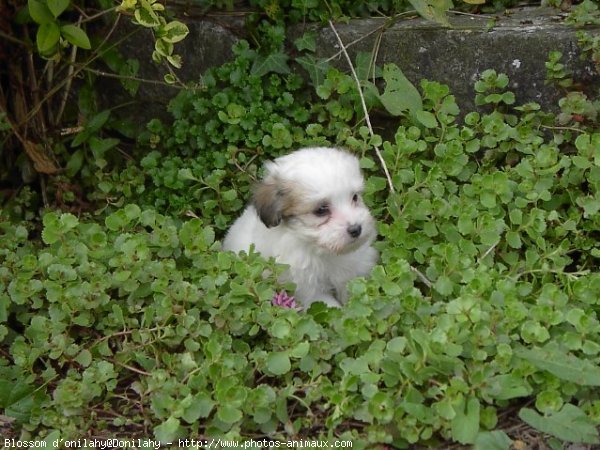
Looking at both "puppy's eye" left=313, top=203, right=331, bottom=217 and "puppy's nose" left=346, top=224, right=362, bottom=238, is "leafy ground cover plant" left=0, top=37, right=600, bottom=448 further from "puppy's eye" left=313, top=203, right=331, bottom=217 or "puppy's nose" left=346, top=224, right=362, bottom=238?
"puppy's eye" left=313, top=203, right=331, bottom=217

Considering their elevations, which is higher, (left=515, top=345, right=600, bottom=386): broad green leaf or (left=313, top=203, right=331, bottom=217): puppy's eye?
(left=515, top=345, right=600, bottom=386): broad green leaf

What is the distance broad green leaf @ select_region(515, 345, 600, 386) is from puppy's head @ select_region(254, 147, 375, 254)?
3.65 feet

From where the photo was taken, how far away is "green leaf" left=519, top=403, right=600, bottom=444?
129 inches

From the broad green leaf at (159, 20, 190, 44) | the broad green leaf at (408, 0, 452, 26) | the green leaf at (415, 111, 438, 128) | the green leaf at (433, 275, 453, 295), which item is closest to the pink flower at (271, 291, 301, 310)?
the green leaf at (433, 275, 453, 295)

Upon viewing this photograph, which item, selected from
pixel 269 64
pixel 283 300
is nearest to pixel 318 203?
pixel 283 300

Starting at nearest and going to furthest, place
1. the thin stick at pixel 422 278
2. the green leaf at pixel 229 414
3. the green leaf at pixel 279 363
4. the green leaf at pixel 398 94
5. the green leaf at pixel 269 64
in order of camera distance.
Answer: the green leaf at pixel 229 414 → the green leaf at pixel 279 363 → the thin stick at pixel 422 278 → the green leaf at pixel 398 94 → the green leaf at pixel 269 64

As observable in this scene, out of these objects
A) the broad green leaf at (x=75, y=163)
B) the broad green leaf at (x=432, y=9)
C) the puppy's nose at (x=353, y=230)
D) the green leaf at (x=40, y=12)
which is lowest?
the broad green leaf at (x=75, y=163)

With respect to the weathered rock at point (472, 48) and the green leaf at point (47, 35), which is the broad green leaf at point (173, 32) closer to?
the green leaf at point (47, 35)

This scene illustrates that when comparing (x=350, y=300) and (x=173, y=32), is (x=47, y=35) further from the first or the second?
(x=350, y=300)

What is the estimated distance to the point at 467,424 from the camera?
130 inches

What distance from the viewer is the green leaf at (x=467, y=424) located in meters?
3.28

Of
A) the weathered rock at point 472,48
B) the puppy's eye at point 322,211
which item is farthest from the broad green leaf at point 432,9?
the puppy's eye at point 322,211

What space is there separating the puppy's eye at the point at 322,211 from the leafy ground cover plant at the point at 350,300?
375mm

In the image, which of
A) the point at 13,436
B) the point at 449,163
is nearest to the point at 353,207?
the point at 449,163
